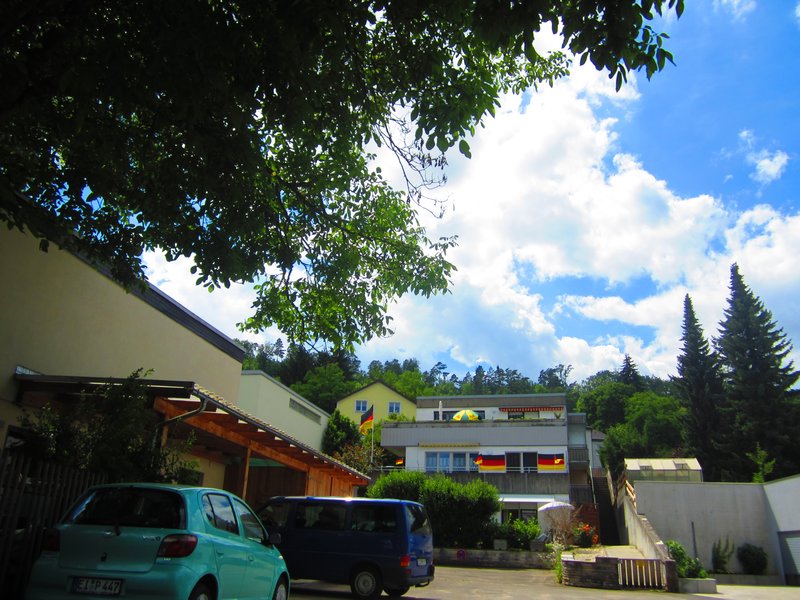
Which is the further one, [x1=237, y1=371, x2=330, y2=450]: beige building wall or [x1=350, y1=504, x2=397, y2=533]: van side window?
[x1=237, y1=371, x2=330, y2=450]: beige building wall

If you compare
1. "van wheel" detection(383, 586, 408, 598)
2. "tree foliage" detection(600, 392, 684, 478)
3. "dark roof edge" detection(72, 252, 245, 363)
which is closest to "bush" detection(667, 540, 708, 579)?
"van wheel" detection(383, 586, 408, 598)

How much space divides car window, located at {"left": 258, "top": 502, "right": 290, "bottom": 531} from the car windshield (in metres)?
6.40

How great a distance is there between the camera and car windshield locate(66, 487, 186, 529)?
21.1 ft

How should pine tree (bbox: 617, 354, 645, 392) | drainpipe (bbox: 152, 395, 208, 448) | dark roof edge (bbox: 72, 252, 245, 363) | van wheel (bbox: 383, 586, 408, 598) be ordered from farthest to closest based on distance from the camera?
pine tree (bbox: 617, 354, 645, 392), dark roof edge (bbox: 72, 252, 245, 363), van wheel (bbox: 383, 586, 408, 598), drainpipe (bbox: 152, 395, 208, 448)

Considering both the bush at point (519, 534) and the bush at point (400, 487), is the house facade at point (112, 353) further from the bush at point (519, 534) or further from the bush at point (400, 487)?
the bush at point (519, 534)

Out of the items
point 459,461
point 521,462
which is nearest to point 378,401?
point 459,461

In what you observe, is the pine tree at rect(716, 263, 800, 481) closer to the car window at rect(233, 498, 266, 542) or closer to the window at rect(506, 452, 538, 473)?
the window at rect(506, 452, 538, 473)

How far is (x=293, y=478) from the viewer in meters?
20.8

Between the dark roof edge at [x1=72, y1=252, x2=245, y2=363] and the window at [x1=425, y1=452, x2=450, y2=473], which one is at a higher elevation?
the dark roof edge at [x1=72, y1=252, x2=245, y2=363]

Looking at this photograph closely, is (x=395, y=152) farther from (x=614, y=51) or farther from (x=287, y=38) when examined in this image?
(x=614, y=51)

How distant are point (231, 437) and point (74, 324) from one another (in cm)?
404

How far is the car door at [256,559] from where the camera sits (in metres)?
7.59

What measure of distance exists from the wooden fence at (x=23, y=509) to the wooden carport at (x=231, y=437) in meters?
2.29

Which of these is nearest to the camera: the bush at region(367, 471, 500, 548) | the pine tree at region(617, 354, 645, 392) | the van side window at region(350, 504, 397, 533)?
the van side window at region(350, 504, 397, 533)
